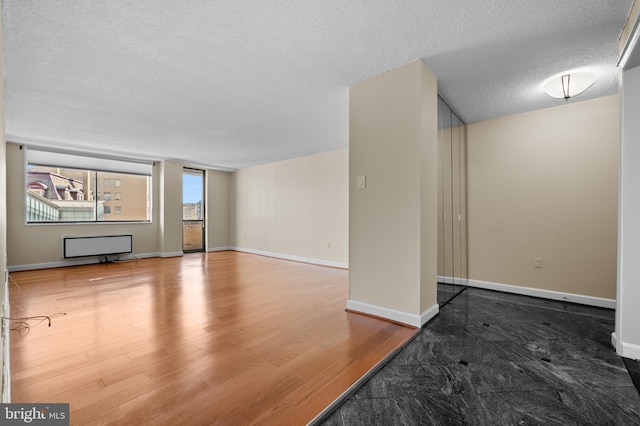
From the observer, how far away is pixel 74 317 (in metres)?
3.03

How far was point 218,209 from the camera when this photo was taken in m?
8.77

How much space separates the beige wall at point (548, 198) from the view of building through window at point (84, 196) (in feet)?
24.2

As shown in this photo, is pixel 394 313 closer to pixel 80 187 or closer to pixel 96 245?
pixel 96 245

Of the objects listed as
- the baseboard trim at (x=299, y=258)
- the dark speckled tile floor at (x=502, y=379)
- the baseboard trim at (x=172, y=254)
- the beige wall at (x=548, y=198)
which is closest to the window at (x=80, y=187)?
the baseboard trim at (x=172, y=254)

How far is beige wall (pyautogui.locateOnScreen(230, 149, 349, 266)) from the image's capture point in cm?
615

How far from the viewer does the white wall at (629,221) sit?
2158 millimetres

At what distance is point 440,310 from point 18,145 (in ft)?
25.5

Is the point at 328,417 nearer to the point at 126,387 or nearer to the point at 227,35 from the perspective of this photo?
the point at 126,387

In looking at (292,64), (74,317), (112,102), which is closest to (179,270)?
(74,317)

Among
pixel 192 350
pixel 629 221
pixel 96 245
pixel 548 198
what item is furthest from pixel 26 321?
pixel 548 198

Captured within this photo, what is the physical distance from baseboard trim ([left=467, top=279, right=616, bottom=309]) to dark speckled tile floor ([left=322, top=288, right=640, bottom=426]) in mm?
501

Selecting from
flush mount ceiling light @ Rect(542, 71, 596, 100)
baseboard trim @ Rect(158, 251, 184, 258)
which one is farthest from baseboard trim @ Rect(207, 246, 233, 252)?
flush mount ceiling light @ Rect(542, 71, 596, 100)

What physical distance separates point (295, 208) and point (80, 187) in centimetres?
467

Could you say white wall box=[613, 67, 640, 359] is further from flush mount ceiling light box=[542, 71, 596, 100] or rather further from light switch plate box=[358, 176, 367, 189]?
light switch plate box=[358, 176, 367, 189]
